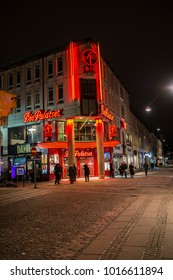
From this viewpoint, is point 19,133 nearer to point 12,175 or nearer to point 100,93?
point 12,175

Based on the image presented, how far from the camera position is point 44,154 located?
1330 inches

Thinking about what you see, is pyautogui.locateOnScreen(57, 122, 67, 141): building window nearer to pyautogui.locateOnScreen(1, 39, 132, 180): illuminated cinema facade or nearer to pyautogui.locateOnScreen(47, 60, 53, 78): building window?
pyautogui.locateOnScreen(1, 39, 132, 180): illuminated cinema facade

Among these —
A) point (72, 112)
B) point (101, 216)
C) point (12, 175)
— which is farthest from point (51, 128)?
point (101, 216)

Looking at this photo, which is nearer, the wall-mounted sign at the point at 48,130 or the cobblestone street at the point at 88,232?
the cobblestone street at the point at 88,232

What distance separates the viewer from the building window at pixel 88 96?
32.0m

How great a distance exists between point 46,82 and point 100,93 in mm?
7131

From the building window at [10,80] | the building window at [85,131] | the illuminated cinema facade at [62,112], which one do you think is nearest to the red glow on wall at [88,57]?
the illuminated cinema facade at [62,112]

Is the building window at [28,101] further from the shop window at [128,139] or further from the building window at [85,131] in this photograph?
the shop window at [128,139]

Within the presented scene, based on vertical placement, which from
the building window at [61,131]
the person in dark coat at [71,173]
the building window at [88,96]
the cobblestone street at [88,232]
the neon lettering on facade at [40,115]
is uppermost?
the building window at [88,96]

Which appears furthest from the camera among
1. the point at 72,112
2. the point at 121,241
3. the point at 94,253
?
the point at 72,112

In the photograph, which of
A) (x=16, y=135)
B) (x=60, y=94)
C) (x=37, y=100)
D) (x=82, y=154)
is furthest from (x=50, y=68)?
(x=82, y=154)

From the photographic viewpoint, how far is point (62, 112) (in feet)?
107

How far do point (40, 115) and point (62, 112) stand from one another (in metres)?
3.01

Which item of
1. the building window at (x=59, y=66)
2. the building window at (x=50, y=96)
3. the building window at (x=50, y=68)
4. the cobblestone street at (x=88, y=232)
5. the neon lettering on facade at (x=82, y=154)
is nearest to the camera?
the cobblestone street at (x=88, y=232)
